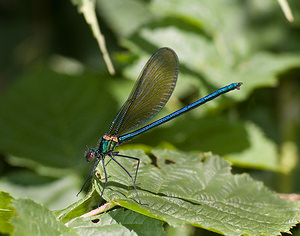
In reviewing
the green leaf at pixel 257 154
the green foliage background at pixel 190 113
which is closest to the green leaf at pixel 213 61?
the green foliage background at pixel 190 113

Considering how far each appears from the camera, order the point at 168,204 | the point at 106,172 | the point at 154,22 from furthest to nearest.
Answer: the point at 154,22 → the point at 106,172 → the point at 168,204

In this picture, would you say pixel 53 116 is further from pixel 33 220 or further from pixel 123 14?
pixel 33 220

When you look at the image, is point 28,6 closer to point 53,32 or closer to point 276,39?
point 53,32

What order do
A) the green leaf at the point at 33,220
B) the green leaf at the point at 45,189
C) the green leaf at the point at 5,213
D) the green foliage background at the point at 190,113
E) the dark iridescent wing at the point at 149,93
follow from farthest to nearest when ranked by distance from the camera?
the green leaf at the point at 45,189 < the dark iridescent wing at the point at 149,93 < the green foliage background at the point at 190,113 < the green leaf at the point at 5,213 < the green leaf at the point at 33,220

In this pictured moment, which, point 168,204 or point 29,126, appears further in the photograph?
point 29,126

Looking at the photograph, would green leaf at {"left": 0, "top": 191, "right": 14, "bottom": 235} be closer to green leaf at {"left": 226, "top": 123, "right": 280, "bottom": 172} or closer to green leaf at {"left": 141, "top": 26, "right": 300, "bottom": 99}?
green leaf at {"left": 226, "top": 123, "right": 280, "bottom": 172}

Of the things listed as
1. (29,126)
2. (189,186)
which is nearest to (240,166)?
(189,186)

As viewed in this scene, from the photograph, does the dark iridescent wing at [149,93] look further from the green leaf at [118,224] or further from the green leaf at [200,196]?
the green leaf at [118,224]
